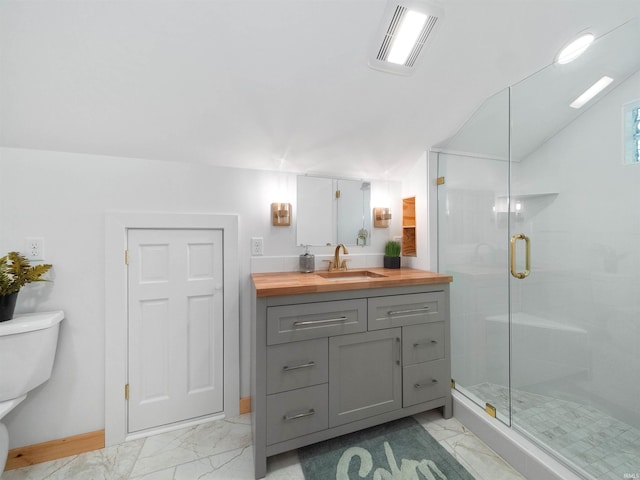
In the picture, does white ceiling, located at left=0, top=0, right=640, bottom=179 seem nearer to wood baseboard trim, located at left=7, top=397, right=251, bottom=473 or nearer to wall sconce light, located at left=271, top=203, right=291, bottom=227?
wall sconce light, located at left=271, top=203, right=291, bottom=227

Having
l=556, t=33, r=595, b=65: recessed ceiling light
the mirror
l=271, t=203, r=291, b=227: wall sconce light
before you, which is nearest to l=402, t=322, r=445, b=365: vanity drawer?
the mirror

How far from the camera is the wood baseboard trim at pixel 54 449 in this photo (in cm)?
139

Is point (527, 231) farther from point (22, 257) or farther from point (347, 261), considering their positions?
point (22, 257)

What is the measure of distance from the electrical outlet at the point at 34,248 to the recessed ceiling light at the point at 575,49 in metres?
3.04

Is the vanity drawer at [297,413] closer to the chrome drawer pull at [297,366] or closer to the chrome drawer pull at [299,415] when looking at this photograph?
the chrome drawer pull at [299,415]

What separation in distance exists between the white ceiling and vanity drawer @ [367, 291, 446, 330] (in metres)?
1.13

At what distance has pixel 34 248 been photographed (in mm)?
1427

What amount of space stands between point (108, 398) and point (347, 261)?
1.75 meters

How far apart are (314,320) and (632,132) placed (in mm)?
1880

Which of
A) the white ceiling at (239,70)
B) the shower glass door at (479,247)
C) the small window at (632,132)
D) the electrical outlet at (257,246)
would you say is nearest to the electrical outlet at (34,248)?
the white ceiling at (239,70)

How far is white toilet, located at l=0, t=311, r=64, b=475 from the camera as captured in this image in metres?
1.21

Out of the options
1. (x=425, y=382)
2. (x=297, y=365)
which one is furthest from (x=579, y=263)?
(x=297, y=365)

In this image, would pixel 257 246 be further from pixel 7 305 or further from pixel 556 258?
pixel 556 258

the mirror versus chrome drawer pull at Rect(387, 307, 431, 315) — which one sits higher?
the mirror
